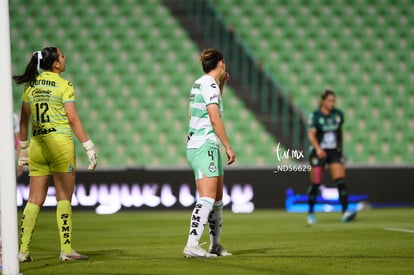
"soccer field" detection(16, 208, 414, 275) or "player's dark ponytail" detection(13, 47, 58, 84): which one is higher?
"player's dark ponytail" detection(13, 47, 58, 84)

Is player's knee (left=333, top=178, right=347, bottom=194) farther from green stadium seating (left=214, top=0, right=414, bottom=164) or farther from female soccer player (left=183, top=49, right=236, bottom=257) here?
female soccer player (left=183, top=49, right=236, bottom=257)

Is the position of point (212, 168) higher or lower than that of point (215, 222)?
higher

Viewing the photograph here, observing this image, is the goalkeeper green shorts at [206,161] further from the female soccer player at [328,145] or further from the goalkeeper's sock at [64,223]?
the female soccer player at [328,145]

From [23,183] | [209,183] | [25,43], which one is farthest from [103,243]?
[25,43]

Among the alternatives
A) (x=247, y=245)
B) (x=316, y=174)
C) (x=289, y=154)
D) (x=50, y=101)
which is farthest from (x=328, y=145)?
(x=50, y=101)

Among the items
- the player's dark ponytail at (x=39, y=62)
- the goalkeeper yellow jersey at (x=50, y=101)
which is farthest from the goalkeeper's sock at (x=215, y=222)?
the player's dark ponytail at (x=39, y=62)

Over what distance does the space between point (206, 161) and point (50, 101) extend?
158cm

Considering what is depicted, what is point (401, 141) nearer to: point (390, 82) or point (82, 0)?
point (390, 82)

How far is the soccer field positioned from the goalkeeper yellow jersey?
128cm

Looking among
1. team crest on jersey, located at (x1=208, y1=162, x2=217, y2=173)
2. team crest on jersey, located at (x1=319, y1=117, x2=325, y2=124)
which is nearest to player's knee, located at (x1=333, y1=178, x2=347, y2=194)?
team crest on jersey, located at (x1=319, y1=117, x2=325, y2=124)

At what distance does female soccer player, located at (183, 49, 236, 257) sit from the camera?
8.02 m

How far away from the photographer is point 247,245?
992cm

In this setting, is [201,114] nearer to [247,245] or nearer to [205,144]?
[205,144]

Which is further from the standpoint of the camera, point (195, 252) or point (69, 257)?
point (69, 257)
